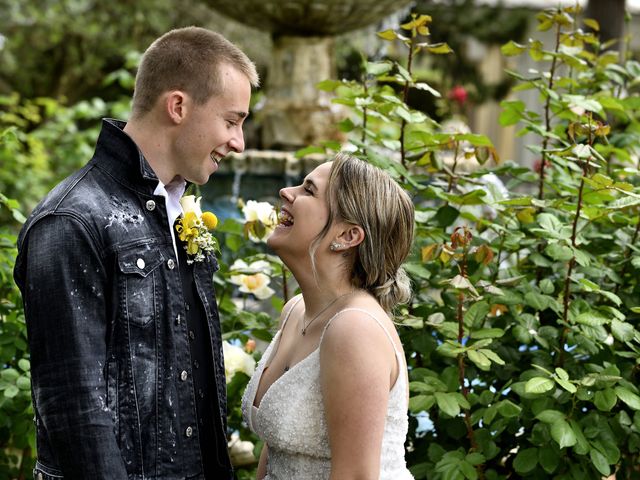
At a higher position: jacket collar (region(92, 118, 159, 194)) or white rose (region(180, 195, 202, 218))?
jacket collar (region(92, 118, 159, 194))

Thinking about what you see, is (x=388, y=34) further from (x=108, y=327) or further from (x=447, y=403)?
(x=108, y=327)

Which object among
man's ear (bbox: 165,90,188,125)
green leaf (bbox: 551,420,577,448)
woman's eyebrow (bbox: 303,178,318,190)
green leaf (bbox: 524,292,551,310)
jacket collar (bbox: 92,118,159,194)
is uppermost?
man's ear (bbox: 165,90,188,125)

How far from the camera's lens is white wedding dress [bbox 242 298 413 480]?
2223 millimetres

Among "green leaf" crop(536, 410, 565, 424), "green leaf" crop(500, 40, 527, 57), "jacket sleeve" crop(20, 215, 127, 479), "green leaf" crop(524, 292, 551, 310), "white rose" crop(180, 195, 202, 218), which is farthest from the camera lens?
"green leaf" crop(500, 40, 527, 57)

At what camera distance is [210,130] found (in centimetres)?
221

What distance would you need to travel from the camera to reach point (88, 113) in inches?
248

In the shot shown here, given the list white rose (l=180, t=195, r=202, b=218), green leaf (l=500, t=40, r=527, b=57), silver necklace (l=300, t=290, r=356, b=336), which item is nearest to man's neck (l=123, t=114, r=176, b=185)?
white rose (l=180, t=195, r=202, b=218)

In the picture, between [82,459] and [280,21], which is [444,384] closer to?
[82,459]

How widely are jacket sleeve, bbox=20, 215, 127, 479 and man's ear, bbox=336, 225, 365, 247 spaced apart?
2.04ft

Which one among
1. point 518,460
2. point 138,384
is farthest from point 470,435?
point 138,384

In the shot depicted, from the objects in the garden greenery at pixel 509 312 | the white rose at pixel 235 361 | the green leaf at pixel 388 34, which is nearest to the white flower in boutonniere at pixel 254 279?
the garden greenery at pixel 509 312

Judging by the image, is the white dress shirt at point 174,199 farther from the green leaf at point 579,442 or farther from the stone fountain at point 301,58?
the stone fountain at point 301,58

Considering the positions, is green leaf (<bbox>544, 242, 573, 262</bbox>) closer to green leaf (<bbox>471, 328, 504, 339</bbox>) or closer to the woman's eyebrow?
green leaf (<bbox>471, 328, 504, 339</bbox>)

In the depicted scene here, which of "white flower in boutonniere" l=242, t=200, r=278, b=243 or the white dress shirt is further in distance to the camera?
"white flower in boutonniere" l=242, t=200, r=278, b=243
